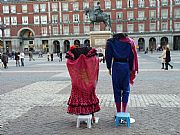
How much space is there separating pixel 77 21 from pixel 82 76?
230ft

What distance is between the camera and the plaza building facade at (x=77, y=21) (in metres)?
71.1

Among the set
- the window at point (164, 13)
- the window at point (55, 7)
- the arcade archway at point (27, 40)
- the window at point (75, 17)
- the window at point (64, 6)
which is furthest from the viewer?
the arcade archway at point (27, 40)

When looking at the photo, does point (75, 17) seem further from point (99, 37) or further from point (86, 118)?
point (86, 118)

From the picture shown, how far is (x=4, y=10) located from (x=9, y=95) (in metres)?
71.5

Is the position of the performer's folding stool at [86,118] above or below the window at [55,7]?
below

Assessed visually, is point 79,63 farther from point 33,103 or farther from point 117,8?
point 117,8

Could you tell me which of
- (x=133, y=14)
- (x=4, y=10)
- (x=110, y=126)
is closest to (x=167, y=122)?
(x=110, y=126)

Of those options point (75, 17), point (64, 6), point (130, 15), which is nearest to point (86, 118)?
point (130, 15)

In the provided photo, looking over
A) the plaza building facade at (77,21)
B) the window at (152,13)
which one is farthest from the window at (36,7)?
the window at (152,13)

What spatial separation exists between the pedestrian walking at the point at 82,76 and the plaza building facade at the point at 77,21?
66.4 metres

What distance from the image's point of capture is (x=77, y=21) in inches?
2928

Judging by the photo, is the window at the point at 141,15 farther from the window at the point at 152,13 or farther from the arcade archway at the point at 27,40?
the arcade archway at the point at 27,40

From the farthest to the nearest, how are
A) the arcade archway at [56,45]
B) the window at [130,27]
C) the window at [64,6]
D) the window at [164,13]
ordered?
the arcade archway at [56,45]
the window at [64,6]
the window at [130,27]
the window at [164,13]

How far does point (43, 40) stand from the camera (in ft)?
249
